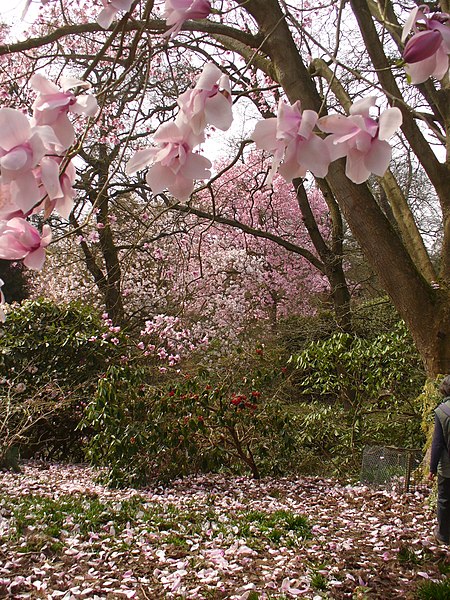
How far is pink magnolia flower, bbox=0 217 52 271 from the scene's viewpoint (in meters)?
0.91

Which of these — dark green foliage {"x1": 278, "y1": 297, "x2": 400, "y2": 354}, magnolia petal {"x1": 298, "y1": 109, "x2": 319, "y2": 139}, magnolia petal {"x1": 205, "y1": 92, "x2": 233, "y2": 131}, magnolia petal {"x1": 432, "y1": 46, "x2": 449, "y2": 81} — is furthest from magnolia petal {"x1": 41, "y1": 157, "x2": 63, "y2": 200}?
dark green foliage {"x1": 278, "y1": 297, "x2": 400, "y2": 354}

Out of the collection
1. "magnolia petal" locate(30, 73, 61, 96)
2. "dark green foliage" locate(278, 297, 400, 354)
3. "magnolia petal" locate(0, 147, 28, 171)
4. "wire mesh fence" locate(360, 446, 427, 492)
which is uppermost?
"dark green foliage" locate(278, 297, 400, 354)

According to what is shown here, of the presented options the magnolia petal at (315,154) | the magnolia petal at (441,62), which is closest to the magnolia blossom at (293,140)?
the magnolia petal at (315,154)

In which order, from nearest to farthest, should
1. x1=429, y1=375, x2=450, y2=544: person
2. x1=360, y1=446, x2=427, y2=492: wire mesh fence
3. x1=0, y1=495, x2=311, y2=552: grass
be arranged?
x1=429, y1=375, x2=450, y2=544: person, x1=0, y1=495, x2=311, y2=552: grass, x1=360, y1=446, x2=427, y2=492: wire mesh fence

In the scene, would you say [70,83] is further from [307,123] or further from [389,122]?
[389,122]

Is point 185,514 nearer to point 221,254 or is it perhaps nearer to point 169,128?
point 169,128

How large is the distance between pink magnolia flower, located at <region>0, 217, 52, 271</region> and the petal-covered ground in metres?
2.38

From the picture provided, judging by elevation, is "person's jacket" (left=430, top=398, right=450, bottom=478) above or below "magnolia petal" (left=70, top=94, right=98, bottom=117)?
below

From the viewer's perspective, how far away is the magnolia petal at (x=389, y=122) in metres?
0.79

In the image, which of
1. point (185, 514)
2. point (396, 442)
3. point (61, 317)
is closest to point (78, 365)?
point (61, 317)

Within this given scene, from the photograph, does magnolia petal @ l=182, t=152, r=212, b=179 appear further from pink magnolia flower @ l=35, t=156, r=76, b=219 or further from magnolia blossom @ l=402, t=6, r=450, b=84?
magnolia blossom @ l=402, t=6, r=450, b=84

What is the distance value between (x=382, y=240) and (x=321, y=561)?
7.06ft

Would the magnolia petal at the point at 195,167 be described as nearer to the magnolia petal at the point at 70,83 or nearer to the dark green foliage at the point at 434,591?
the magnolia petal at the point at 70,83

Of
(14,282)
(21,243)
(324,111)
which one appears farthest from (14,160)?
(14,282)
